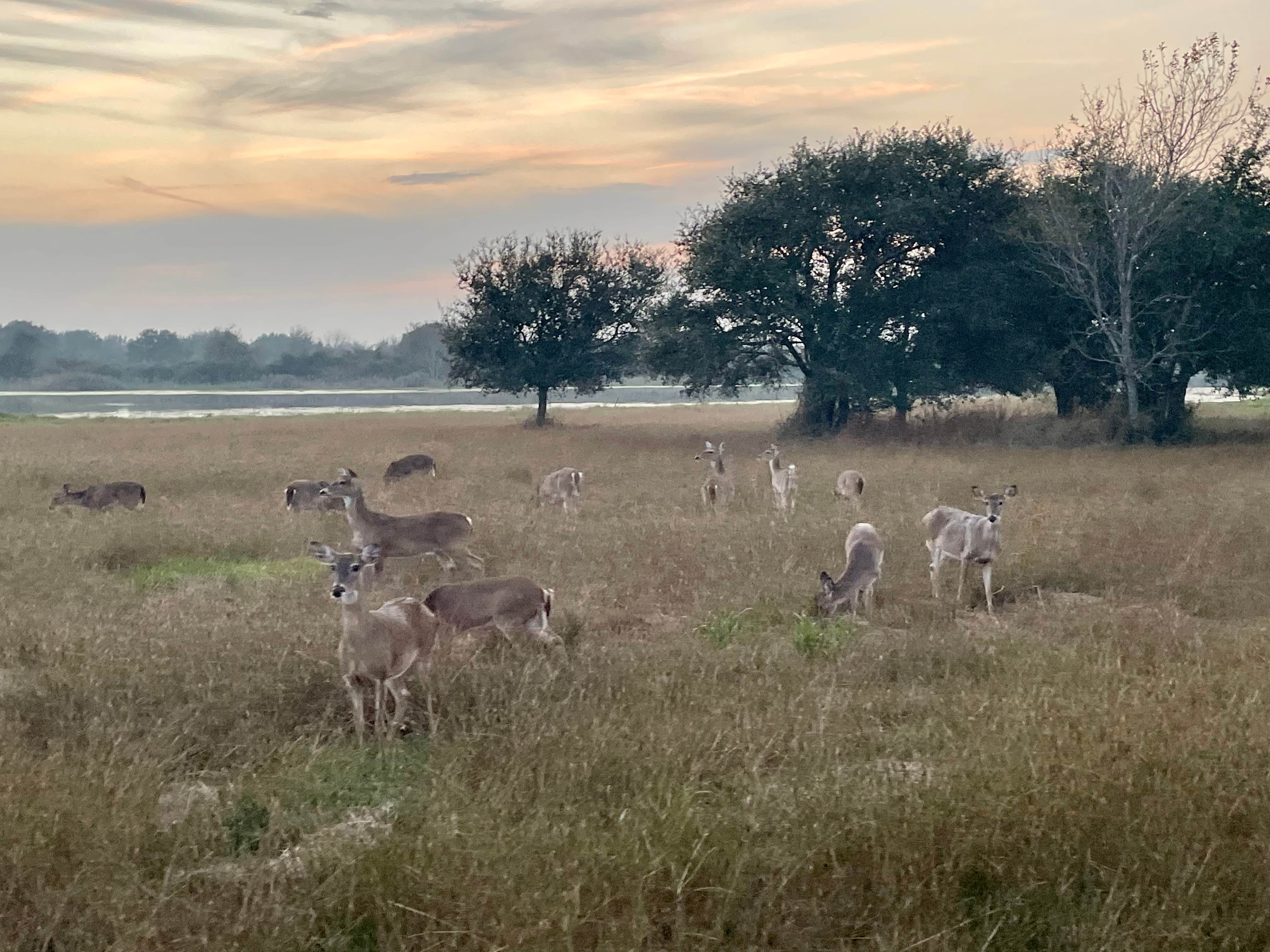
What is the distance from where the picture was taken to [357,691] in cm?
753

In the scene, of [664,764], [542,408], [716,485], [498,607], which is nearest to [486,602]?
[498,607]

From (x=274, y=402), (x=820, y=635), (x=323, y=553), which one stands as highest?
(x=323, y=553)

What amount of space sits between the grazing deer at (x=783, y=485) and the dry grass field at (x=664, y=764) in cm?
489

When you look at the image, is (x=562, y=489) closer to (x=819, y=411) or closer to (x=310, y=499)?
(x=310, y=499)

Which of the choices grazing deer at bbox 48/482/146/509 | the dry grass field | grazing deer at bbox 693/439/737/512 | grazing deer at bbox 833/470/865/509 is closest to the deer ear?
the dry grass field

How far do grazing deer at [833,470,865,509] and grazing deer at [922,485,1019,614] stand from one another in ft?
20.0

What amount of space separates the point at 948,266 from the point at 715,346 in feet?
26.5

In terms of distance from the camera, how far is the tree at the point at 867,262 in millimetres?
37188

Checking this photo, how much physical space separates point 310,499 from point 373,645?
1255cm

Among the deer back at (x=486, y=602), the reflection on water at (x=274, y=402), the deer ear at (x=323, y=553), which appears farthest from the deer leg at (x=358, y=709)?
the reflection on water at (x=274, y=402)

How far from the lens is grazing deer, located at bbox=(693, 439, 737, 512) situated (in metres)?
19.5

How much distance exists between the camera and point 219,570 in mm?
13680

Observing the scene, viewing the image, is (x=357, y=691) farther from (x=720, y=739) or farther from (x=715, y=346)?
(x=715, y=346)

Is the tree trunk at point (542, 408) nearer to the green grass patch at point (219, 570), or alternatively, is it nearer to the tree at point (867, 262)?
the tree at point (867, 262)
